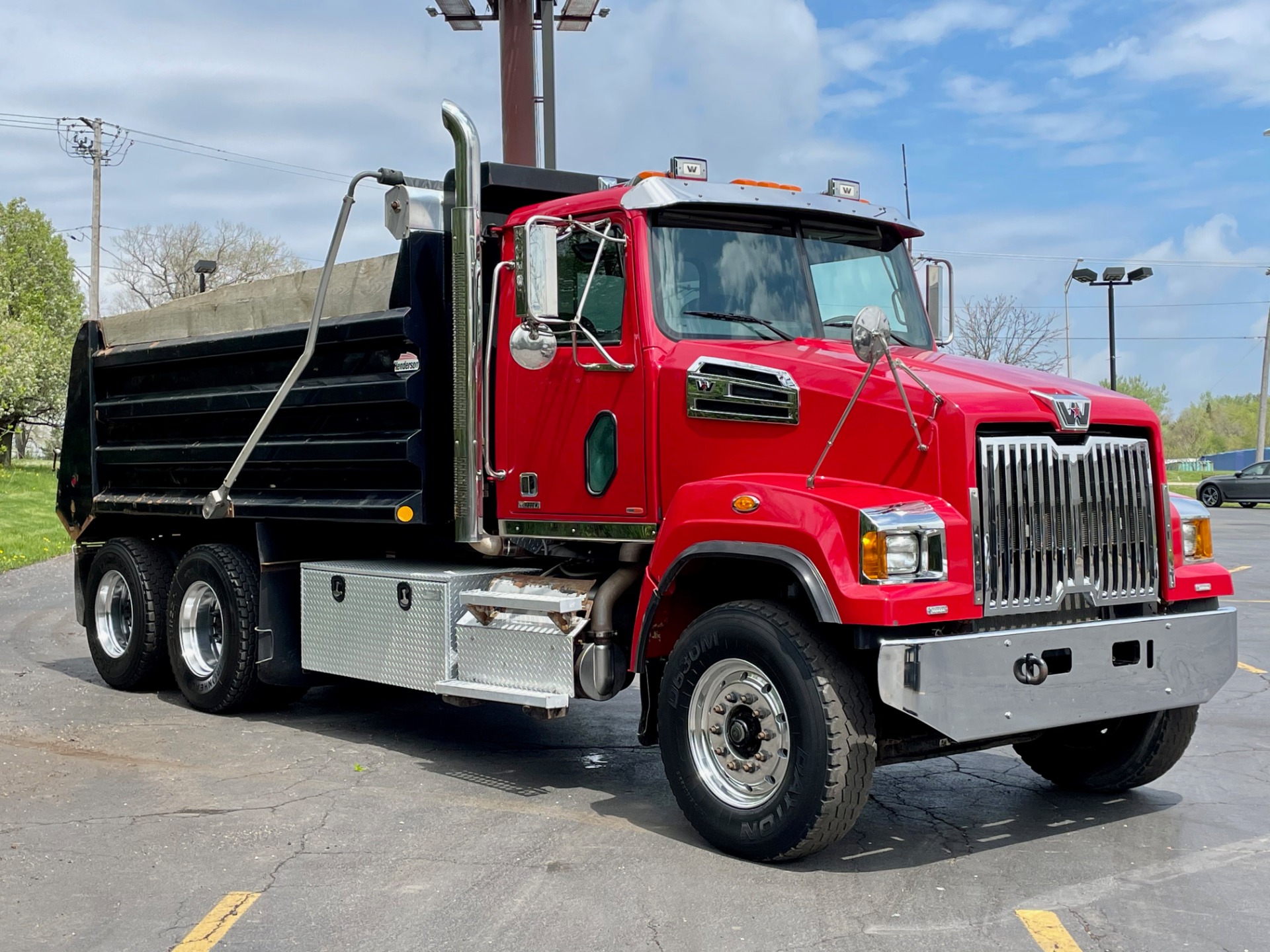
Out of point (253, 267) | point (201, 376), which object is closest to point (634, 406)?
point (201, 376)

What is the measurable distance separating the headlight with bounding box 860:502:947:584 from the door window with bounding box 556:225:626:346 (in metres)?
1.83

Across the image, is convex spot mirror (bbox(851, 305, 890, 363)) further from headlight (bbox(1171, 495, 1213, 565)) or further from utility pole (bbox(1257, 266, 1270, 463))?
utility pole (bbox(1257, 266, 1270, 463))

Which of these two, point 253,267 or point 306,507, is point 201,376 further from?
point 253,267

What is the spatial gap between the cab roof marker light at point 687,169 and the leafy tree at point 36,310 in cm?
4411

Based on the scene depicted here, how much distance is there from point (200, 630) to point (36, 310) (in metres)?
63.1

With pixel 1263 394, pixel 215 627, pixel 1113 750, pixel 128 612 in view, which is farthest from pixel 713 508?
pixel 1263 394

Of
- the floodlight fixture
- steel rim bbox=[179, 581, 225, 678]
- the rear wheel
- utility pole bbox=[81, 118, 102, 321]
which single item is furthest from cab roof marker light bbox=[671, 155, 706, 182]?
utility pole bbox=[81, 118, 102, 321]

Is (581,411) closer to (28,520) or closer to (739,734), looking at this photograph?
(739,734)

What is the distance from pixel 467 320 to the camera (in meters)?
7.50

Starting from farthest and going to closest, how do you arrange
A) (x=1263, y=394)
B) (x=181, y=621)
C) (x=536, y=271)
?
(x=1263, y=394)
(x=181, y=621)
(x=536, y=271)

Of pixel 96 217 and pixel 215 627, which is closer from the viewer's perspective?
pixel 215 627

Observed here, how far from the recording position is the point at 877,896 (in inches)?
210

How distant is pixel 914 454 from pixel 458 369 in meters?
2.83

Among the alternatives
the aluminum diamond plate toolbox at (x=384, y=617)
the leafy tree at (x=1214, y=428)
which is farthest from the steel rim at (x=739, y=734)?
the leafy tree at (x=1214, y=428)
